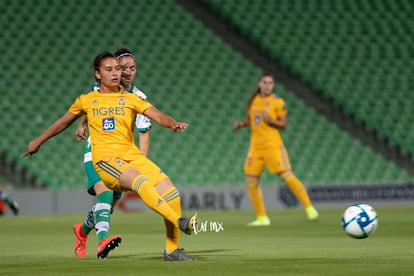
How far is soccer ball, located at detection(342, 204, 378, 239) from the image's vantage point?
9281 mm

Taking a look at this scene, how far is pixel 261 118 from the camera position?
14.4 meters

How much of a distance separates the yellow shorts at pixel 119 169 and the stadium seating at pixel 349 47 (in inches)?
602

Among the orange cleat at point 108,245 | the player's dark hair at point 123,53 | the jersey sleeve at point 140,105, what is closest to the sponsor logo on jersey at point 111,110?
the jersey sleeve at point 140,105

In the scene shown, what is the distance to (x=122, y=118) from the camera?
7.75 meters

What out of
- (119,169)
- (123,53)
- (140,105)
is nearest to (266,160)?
(123,53)

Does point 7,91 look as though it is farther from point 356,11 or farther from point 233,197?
point 356,11

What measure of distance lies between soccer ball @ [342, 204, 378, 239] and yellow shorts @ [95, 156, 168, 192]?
264cm

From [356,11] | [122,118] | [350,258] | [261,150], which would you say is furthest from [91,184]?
[356,11]

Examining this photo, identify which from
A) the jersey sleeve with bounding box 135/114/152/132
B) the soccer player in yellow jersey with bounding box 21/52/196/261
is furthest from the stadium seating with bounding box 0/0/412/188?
the soccer player in yellow jersey with bounding box 21/52/196/261

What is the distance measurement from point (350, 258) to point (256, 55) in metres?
16.0

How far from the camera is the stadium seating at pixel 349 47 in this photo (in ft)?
73.8

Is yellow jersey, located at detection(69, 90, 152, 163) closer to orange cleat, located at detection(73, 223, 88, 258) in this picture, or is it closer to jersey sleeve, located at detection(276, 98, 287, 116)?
orange cleat, located at detection(73, 223, 88, 258)

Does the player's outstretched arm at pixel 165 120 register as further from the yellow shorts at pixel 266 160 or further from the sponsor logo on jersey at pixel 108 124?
the yellow shorts at pixel 266 160

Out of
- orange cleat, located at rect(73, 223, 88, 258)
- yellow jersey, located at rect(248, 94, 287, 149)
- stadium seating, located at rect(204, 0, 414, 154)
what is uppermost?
stadium seating, located at rect(204, 0, 414, 154)
